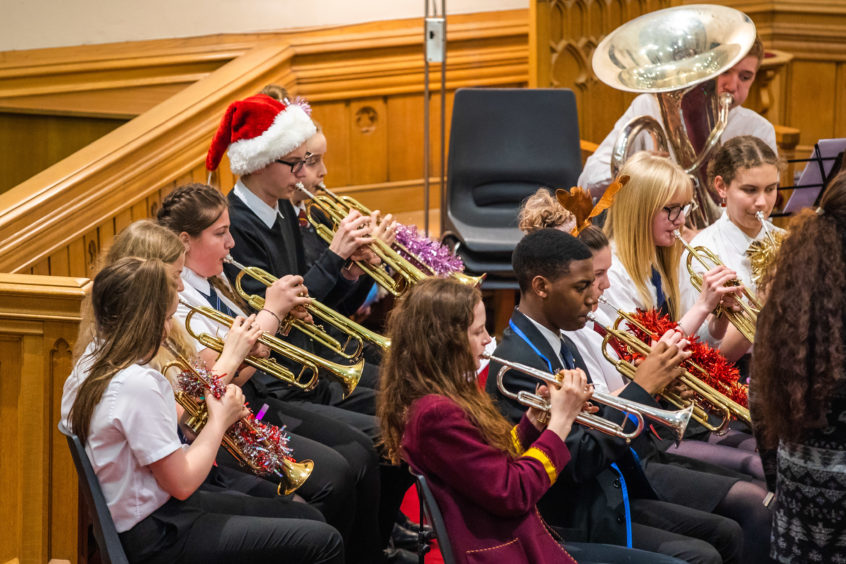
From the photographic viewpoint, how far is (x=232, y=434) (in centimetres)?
262

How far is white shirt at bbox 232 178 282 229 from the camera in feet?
11.4

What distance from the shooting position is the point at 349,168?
5.99m

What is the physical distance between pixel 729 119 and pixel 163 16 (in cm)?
303

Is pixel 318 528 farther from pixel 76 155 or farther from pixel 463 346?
pixel 76 155

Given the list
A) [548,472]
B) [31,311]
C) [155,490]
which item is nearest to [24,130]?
[31,311]

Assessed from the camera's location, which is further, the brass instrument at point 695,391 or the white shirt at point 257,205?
the white shirt at point 257,205

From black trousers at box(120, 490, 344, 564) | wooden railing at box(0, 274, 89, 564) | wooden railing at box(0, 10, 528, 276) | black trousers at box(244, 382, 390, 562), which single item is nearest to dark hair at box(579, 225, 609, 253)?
black trousers at box(244, 382, 390, 562)

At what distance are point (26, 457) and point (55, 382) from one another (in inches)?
8.4

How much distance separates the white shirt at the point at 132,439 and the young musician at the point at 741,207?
1.93 meters

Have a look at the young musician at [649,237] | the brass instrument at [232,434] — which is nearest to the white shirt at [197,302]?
the brass instrument at [232,434]

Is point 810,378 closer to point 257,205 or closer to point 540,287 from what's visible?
point 540,287

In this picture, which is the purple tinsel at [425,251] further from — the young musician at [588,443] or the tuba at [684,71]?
the tuba at [684,71]

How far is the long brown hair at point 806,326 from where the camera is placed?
6.89 ft

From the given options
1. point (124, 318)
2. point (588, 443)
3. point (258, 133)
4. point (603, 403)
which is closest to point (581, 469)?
point (588, 443)
